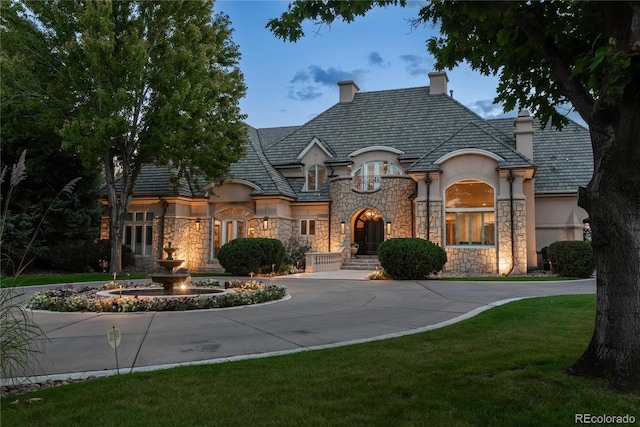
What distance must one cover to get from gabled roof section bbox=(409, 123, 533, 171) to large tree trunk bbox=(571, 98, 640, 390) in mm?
17547

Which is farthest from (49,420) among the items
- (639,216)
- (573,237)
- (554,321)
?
(573,237)

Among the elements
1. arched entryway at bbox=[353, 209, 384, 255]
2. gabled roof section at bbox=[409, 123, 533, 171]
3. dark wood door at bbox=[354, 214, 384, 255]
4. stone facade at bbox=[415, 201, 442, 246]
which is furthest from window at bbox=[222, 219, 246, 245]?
gabled roof section at bbox=[409, 123, 533, 171]

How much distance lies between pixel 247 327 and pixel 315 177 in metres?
18.9

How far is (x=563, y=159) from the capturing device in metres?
24.8

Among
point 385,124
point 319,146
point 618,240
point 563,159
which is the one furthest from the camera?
point 385,124

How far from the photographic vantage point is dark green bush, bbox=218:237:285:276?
20.7 metres

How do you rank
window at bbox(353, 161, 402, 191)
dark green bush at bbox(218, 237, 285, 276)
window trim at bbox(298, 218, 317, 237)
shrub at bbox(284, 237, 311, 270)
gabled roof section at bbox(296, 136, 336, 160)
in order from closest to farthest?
dark green bush at bbox(218, 237, 285, 276), shrub at bbox(284, 237, 311, 270), window at bbox(353, 161, 402, 191), window trim at bbox(298, 218, 317, 237), gabled roof section at bbox(296, 136, 336, 160)

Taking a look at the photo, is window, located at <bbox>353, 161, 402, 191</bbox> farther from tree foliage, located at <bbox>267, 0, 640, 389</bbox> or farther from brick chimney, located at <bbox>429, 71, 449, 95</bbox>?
tree foliage, located at <bbox>267, 0, 640, 389</bbox>

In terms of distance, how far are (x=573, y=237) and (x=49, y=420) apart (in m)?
24.5

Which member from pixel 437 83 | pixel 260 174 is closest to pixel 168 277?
pixel 260 174

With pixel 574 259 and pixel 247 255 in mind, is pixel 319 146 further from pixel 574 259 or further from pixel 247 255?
pixel 574 259

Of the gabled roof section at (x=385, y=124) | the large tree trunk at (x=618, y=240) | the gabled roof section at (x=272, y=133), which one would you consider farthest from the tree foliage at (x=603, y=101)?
the gabled roof section at (x=272, y=133)

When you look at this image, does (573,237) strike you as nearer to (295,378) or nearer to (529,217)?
(529,217)

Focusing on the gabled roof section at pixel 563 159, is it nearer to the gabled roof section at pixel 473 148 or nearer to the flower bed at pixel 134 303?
the gabled roof section at pixel 473 148
